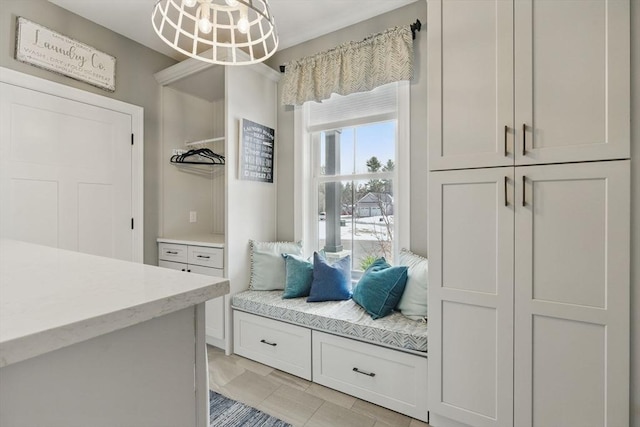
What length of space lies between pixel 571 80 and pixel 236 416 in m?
2.44

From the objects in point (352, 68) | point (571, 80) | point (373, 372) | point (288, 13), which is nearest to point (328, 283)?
point (373, 372)

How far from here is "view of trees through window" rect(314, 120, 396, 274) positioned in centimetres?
253

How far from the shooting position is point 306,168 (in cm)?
285

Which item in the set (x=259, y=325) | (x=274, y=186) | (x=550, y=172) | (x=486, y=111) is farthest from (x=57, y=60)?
(x=550, y=172)

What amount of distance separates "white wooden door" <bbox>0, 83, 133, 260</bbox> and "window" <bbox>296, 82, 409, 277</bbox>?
5.26 ft

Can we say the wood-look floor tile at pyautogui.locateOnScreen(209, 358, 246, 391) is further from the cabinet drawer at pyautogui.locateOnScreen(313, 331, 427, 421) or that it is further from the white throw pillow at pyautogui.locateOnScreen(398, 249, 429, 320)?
the white throw pillow at pyautogui.locateOnScreen(398, 249, 429, 320)

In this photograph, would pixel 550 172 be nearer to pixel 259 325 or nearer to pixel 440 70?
pixel 440 70

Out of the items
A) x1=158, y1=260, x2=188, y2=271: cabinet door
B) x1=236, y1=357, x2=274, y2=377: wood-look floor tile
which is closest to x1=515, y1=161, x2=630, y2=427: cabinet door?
x1=236, y1=357, x2=274, y2=377: wood-look floor tile

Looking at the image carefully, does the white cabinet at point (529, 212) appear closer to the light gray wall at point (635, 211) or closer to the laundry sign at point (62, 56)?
the light gray wall at point (635, 211)

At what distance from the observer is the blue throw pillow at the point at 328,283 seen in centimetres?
232

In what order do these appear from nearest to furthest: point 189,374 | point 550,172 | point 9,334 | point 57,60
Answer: point 9,334, point 189,374, point 550,172, point 57,60

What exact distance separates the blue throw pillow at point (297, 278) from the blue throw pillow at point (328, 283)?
8 cm

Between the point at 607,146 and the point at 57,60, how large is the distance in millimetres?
3499

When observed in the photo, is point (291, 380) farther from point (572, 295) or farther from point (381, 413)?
point (572, 295)
